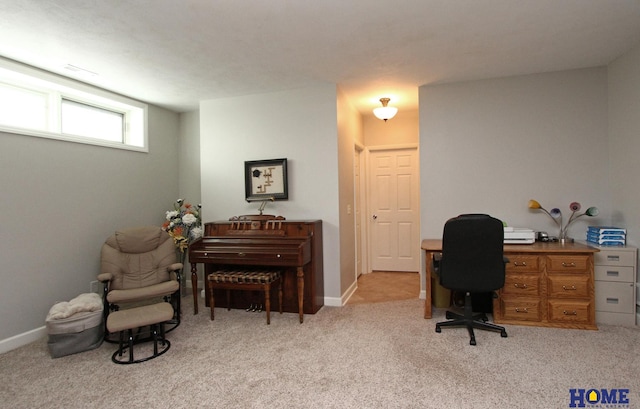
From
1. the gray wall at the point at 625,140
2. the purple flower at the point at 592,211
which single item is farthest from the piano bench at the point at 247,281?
the gray wall at the point at 625,140

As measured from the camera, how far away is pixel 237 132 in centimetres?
410

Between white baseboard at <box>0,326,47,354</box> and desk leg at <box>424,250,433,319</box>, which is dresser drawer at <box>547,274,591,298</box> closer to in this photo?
desk leg at <box>424,250,433,319</box>

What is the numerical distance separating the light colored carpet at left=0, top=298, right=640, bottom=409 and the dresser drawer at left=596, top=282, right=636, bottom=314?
0.19m

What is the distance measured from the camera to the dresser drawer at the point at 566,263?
114 inches

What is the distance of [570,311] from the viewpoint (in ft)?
9.61

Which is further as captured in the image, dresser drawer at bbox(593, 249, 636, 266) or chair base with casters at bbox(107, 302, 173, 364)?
dresser drawer at bbox(593, 249, 636, 266)

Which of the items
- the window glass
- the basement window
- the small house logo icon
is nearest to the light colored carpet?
the small house logo icon

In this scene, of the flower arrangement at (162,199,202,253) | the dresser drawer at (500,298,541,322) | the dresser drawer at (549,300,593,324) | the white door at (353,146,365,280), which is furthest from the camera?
the white door at (353,146,365,280)

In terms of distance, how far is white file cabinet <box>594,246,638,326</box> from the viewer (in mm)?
2918

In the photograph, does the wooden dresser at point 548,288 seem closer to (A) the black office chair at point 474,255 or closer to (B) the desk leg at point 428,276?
(A) the black office chair at point 474,255

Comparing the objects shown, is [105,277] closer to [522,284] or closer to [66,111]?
[66,111]

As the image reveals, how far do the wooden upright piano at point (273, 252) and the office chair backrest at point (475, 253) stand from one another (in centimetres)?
136

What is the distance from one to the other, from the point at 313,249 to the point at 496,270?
171cm

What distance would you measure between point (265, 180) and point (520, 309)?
9.70ft
